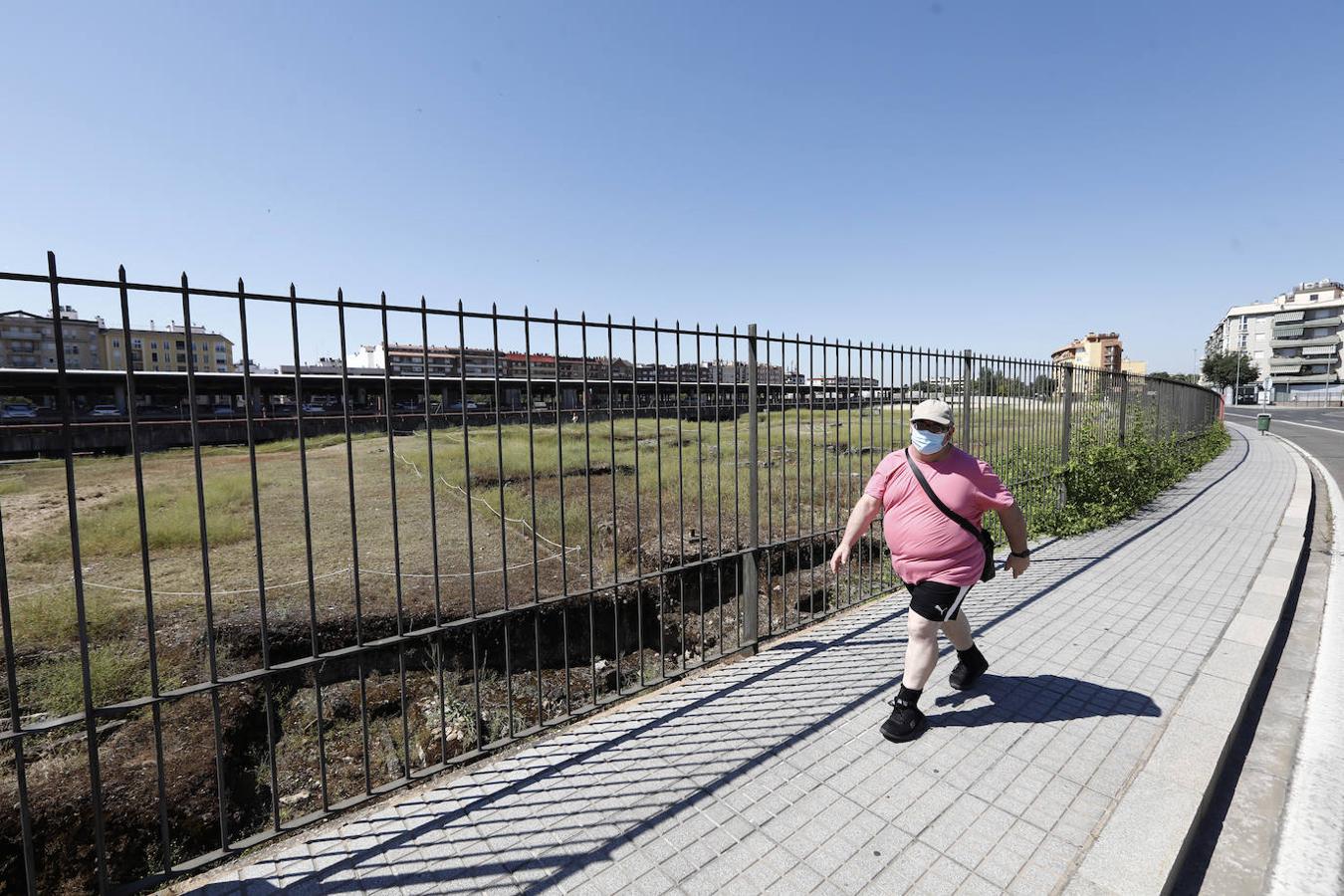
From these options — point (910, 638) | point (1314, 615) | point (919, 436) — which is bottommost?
point (1314, 615)

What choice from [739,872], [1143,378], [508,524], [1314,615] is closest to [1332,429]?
[1143,378]

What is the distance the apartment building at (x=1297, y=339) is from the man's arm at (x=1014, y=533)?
3942 inches

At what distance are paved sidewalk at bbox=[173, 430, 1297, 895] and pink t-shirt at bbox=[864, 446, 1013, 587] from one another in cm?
Answer: 101

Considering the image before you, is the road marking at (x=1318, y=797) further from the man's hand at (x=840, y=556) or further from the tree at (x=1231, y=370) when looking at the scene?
the tree at (x=1231, y=370)

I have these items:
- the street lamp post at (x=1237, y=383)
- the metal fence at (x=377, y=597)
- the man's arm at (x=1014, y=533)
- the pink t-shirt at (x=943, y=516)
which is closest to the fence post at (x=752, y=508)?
the metal fence at (x=377, y=597)

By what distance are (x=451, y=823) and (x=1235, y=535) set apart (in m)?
9.90

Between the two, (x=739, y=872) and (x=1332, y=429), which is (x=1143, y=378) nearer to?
(x=739, y=872)

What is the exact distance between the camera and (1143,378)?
11336 millimetres

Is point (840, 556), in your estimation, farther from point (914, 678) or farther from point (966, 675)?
point (966, 675)

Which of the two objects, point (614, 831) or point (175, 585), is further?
point (175, 585)

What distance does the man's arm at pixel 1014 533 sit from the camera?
3.29 metres

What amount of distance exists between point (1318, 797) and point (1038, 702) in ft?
4.06

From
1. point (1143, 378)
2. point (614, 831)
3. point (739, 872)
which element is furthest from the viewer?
point (1143, 378)

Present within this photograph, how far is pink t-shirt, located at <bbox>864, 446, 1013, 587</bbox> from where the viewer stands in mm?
3180
